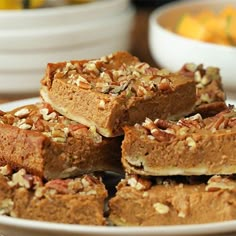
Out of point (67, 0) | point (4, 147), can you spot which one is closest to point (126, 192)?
point (4, 147)

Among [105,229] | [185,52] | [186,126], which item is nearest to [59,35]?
[185,52]

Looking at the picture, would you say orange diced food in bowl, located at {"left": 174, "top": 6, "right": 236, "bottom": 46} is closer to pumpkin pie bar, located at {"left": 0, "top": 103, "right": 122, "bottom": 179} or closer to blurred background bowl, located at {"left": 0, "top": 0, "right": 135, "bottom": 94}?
blurred background bowl, located at {"left": 0, "top": 0, "right": 135, "bottom": 94}

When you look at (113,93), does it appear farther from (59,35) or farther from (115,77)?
(59,35)

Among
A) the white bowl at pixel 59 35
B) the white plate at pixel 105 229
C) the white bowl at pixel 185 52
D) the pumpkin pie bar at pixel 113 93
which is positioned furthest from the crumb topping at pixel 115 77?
the white bowl at pixel 59 35

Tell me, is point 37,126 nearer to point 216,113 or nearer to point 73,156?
point 73,156

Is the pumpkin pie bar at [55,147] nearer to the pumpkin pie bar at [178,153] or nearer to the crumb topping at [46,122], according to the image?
the crumb topping at [46,122]

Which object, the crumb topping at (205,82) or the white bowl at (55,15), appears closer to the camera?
the crumb topping at (205,82)

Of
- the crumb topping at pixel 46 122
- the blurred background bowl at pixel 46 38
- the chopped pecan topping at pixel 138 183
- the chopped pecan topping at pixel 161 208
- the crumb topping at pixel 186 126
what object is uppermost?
the crumb topping at pixel 186 126
